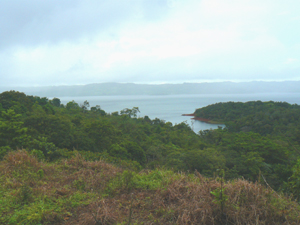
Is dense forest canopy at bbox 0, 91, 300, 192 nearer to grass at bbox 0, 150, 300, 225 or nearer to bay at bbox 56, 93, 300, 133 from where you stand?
grass at bbox 0, 150, 300, 225

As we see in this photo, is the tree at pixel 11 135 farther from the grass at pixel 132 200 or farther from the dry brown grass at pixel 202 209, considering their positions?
the dry brown grass at pixel 202 209

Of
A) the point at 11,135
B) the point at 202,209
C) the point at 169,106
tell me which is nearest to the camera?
the point at 202,209

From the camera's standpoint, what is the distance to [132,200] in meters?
3.08

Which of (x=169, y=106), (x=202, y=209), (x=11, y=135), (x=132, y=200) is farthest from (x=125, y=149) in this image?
(x=169, y=106)

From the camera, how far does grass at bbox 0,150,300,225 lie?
2906mm

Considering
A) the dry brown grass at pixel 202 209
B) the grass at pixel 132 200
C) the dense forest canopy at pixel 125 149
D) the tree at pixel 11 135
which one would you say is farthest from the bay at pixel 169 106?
the dry brown grass at pixel 202 209

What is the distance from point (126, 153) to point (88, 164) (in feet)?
30.6

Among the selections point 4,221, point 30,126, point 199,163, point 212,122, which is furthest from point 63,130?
point 212,122

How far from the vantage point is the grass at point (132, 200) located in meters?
2.91

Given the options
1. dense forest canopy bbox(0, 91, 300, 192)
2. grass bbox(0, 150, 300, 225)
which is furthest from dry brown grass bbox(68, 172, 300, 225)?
dense forest canopy bbox(0, 91, 300, 192)

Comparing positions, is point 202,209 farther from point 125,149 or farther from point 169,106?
point 169,106

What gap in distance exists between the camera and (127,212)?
10.7 ft

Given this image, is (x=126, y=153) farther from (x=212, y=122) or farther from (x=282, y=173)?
(x=212, y=122)

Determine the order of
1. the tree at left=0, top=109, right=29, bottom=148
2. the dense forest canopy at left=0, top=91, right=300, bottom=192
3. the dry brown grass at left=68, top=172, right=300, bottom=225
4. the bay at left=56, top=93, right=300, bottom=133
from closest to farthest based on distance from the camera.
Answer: the dry brown grass at left=68, top=172, right=300, bottom=225 < the tree at left=0, top=109, right=29, bottom=148 < the dense forest canopy at left=0, top=91, right=300, bottom=192 < the bay at left=56, top=93, right=300, bottom=133
